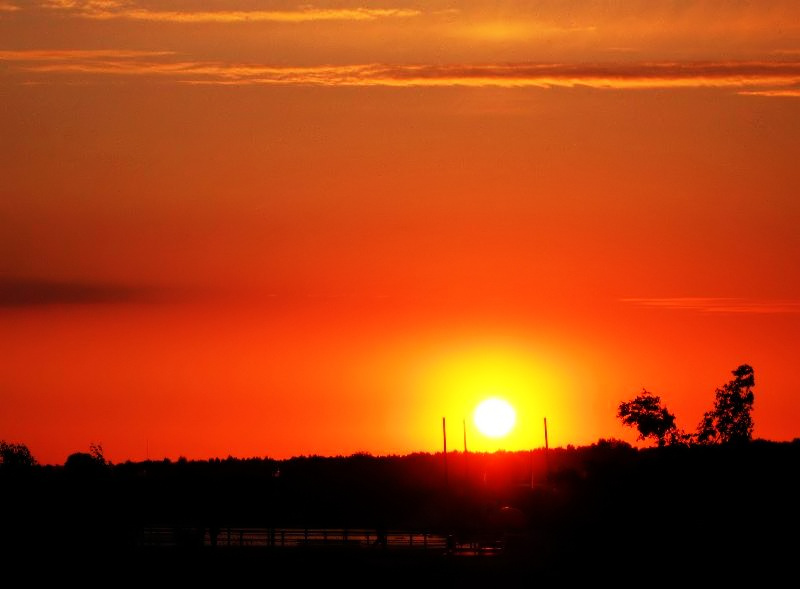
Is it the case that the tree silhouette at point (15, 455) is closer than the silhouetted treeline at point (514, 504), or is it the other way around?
the silhouetted treeline at point (514, 504)

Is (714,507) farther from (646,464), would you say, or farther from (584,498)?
(646,464)

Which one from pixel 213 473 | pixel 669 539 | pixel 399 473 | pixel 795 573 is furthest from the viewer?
pixel 213 473

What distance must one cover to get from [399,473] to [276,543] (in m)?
74.9

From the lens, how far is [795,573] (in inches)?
2798

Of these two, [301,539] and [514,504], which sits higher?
[514,504]

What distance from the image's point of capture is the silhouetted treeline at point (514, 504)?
247ft

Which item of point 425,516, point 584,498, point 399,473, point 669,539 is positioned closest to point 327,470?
point 399,473

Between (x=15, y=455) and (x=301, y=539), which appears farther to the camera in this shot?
(x=15, y=455)

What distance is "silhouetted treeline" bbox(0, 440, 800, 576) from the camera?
75250mm

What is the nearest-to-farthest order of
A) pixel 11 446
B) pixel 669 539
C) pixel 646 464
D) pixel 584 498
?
pixel 669 539 < pixel 584 498 < pixel 646 464 < pixel 11 446

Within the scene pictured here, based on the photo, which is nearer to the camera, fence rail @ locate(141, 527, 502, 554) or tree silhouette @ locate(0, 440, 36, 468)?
fence rail @ locate(141, 527, 502, 554)

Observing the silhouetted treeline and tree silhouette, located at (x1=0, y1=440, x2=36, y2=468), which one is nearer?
the silhouetted treeline

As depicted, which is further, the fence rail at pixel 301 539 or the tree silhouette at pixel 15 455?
the tree silhouette at pixel 15 455

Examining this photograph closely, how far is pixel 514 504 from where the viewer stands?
106312mm
